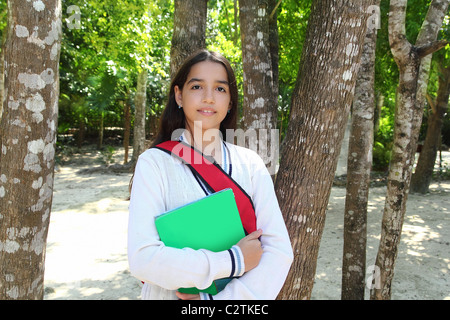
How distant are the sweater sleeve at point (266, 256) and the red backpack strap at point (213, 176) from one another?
5 cm

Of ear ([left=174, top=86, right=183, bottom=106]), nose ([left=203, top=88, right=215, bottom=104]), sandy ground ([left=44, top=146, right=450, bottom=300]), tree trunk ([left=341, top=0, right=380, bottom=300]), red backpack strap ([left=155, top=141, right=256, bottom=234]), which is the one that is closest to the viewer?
red backpack strap ([left=155, top=141, right=256, bottom=234])

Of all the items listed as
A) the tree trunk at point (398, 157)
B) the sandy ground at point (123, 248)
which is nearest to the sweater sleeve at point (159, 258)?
the tree trunk at point (398, 157)

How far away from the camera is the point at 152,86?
16.4m

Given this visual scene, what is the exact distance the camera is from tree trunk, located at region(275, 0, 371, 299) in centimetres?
207

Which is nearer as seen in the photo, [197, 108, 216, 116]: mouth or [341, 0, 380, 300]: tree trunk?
[197, 108, 216, 116]: mouth

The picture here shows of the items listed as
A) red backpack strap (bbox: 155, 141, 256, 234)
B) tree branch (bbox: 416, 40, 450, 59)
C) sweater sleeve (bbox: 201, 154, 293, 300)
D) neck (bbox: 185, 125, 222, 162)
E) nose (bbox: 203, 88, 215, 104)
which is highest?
tree branch (bbox: 416, 40, 450, 59)

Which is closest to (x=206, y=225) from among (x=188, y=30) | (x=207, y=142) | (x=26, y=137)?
(x=207, y=142)

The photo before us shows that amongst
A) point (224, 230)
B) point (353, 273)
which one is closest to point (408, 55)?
point (353, 273)

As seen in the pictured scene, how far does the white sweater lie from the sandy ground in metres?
3.44

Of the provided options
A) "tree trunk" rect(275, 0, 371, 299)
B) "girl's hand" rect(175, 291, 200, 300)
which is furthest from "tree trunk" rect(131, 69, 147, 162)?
"girl's hand" rect(175, 291, 200, 300)

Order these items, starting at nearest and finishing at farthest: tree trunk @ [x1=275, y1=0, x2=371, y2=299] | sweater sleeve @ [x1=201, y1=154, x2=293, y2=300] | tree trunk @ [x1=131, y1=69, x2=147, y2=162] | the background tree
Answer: sweater sleeve @ [x1=201, y1=154, x2=293, y2=300] < tree trunk @ [x1=275, y1=0, x2=371, y2=299] < the background tree < tree trunk @ [x1=131, y1=69, x2=147, y2=162]

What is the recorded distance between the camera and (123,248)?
6.40 m

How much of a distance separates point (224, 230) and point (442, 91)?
10481 millimetres

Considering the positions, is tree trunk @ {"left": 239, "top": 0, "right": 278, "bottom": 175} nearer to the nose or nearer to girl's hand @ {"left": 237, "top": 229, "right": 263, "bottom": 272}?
the nose
